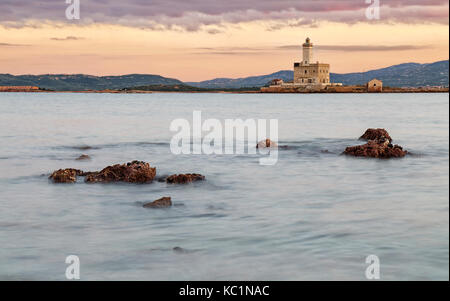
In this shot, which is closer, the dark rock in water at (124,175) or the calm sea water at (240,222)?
the calm sea water at (240,222)

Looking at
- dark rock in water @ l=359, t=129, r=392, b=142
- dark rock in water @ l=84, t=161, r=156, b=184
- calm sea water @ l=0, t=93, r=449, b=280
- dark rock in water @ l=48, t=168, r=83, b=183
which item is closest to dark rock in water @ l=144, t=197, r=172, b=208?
Result: calm sea water @ l=0, t=93, r=449, b=280

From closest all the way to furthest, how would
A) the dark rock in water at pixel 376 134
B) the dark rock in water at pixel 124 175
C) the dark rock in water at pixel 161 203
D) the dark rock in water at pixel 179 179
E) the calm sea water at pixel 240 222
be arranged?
the calm sea water at pixel 240 222 < the dark rock in water at pixel 161 203 < the dark rock in water at pixel 179 179 < the dark rock in water at pixel 124 175 < the dark rock in water at pixel 376 134

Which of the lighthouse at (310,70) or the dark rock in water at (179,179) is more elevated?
the lighthouse at (310,70)

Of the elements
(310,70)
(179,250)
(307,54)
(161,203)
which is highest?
(307,54)

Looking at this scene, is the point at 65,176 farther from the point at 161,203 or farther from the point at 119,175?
the point at 161,203

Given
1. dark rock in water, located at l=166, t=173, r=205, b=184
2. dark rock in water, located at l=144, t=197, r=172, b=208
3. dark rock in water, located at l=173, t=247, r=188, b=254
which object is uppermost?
dark rock in water, located at l=166, t=173, r=205, b=184

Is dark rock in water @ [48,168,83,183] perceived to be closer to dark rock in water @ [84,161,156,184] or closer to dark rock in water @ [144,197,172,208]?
Answer: dark rock in water @ [84,161,156,184]

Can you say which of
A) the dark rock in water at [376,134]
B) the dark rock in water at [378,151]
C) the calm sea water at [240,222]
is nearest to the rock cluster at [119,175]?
the calm sea water at [240,222]

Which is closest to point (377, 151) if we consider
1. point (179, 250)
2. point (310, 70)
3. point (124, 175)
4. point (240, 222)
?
point (124, 175)

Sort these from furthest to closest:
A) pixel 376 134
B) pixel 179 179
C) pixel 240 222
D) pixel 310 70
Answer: pixel 310 70, pixel 376 134, pixel 179 179, pixel 240 222

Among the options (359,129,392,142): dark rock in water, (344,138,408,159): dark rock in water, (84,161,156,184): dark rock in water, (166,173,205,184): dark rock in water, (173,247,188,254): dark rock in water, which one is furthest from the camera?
(359,129,392,142): dark rock in water

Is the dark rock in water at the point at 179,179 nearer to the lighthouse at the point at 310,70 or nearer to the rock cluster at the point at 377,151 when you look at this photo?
the rock cluster at the point at 377,151
